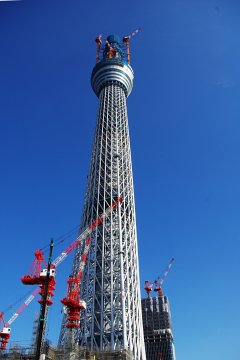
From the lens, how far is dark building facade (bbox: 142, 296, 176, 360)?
169 m

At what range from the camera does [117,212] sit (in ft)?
253

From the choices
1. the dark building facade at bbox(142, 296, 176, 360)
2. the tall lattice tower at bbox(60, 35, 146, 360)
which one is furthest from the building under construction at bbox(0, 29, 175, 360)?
the dark building facade at bbox(142, 296, 176, 360)

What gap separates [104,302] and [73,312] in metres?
8.74

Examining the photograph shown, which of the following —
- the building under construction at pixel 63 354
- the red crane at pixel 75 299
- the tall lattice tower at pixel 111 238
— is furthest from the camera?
the tall lattice tower at pixel 111 238

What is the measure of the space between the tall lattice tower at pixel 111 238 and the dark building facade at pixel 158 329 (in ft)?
374

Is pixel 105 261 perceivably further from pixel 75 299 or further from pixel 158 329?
pixel 158 329

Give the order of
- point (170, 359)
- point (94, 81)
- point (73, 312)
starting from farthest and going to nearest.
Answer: point (170, 359) < point (94, 81) < point (73, 312)

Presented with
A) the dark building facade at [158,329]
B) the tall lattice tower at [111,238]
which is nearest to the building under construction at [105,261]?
the tall lattice tower at [111,238]

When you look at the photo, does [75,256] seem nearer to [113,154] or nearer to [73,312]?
[73,312]

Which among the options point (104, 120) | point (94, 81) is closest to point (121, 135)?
point (104, 120)

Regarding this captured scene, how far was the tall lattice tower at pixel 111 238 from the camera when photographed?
6209 centimetres

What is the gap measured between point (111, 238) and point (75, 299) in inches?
607

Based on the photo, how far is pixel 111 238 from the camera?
72812 mm

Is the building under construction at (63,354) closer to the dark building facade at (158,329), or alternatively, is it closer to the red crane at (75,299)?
the red crane at (75,299)
